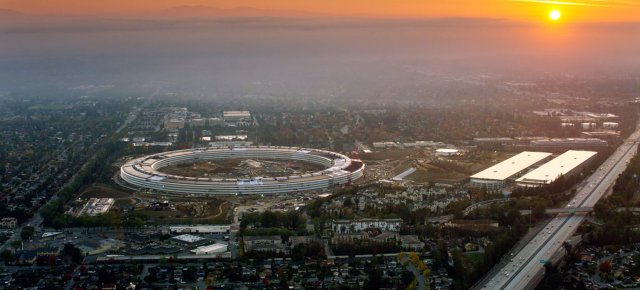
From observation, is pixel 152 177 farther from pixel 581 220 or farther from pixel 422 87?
pixel 422 87

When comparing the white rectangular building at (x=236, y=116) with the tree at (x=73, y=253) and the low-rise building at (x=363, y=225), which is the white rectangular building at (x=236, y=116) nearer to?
the low-rise building at (x=363, y=225)

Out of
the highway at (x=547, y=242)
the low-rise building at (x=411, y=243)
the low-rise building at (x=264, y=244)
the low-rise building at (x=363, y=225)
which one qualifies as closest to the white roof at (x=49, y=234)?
the low-rise building at (x=264, y=244)

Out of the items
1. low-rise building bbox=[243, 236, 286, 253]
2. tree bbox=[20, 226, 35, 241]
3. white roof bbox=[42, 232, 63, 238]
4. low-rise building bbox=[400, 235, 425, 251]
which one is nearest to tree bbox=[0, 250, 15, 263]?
tree bbox=[20, 226, 35, 241]

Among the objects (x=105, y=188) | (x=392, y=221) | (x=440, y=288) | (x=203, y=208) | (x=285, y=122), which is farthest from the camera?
(x=285, y=122)

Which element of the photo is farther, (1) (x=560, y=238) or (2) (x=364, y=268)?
(1) (x=560, y=238)

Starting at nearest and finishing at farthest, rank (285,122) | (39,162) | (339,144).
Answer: (39,162), (339,144), (285,122)

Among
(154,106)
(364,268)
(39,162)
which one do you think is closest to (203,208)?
(364,268)
